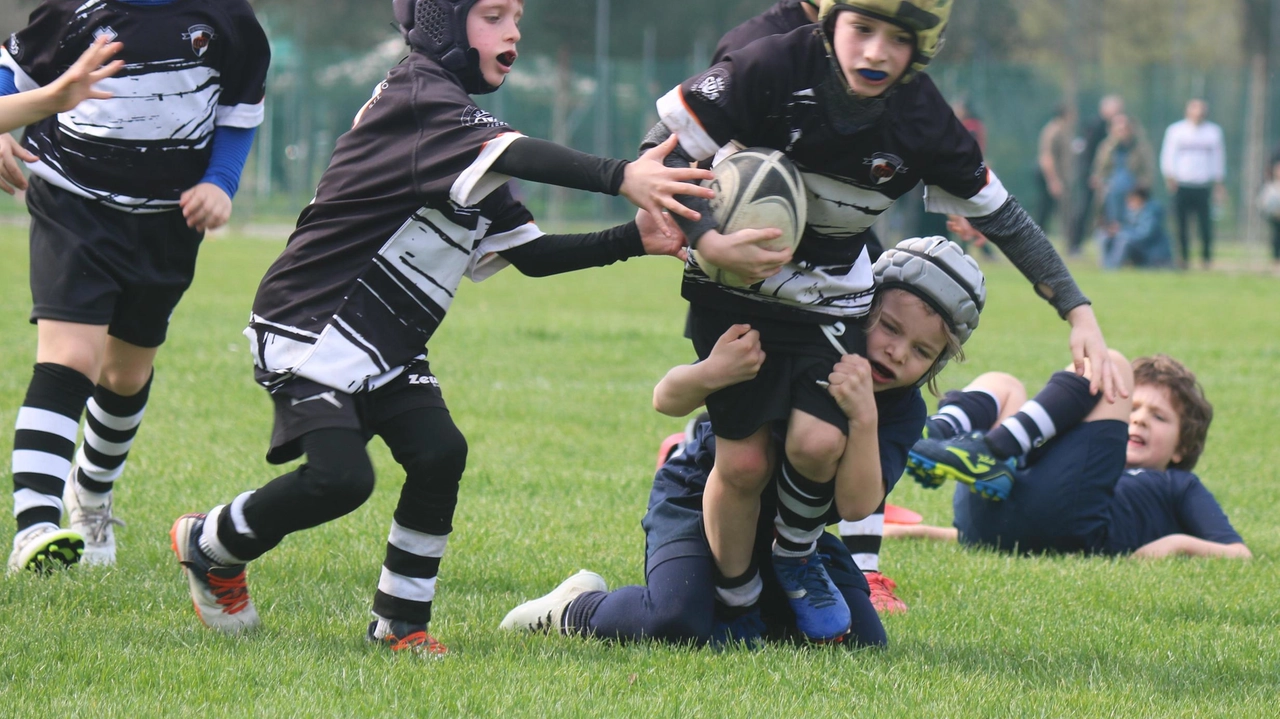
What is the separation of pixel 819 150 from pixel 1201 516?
111 inches

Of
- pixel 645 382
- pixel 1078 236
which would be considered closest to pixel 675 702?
pixel 645 382

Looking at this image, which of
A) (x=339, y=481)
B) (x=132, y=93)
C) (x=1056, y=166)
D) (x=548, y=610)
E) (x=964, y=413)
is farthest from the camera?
(x=1056, y=166)

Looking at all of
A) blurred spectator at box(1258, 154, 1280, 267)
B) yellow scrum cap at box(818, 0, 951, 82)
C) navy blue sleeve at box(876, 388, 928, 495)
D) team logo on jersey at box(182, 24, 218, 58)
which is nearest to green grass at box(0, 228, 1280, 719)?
navy blue sleeve at box(876, 388, 928, 495)

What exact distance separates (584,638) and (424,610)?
17.7 inches

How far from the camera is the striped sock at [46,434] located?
420cm

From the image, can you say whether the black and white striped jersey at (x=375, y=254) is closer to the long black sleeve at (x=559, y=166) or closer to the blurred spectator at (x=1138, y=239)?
the long black sleeve at (x=559, y=166)

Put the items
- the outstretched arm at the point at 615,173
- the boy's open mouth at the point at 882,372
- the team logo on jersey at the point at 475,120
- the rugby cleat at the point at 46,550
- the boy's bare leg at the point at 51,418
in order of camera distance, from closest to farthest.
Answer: the outstretched arm at the point at 615,173, the team logo on jersey at the point at 475,120, the boy's open mouth at the point at 882,372, the rugby cleat at the point at 46,550, the boy's bare leg at the point at 51,418

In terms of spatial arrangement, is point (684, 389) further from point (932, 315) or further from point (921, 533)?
point (921, 533)

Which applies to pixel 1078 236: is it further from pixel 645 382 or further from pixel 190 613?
pixel 190 613

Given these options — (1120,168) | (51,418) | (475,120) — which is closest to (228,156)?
(51,418)

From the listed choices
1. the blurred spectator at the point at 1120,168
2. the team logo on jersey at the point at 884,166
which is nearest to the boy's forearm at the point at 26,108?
the team logo on jersey at the point at 884,166

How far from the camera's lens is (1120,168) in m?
22.1

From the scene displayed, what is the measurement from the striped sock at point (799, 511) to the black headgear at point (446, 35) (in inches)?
51.3

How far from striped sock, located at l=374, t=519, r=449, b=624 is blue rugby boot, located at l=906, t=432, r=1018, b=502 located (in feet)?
6.04
